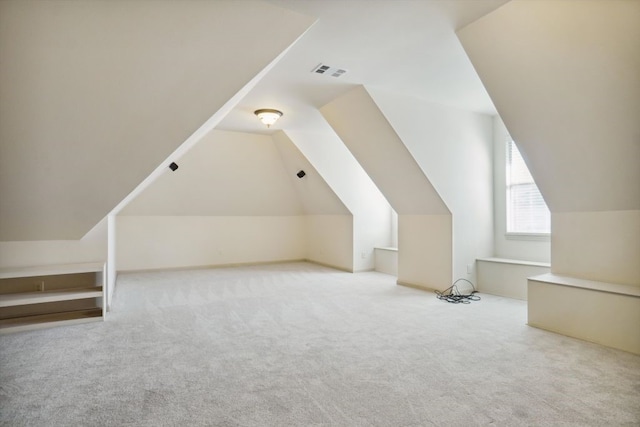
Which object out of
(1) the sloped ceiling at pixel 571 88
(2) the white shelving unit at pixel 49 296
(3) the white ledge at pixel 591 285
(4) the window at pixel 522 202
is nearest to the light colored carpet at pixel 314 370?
(2) the white shelving unit at pixel 49 296

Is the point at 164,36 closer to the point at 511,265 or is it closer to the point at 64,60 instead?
the point at 64,60

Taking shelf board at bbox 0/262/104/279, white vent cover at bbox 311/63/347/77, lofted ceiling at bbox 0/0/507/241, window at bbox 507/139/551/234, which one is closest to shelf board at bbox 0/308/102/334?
shelf board at bbox 0/262/104/279

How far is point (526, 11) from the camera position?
243 cm

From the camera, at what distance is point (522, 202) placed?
4.85 m

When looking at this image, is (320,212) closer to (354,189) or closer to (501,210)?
(354,189)

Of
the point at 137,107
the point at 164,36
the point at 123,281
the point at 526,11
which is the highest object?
the point at 526,11

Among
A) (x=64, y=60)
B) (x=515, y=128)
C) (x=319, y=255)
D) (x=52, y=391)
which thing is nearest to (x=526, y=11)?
(x=515, y=128)

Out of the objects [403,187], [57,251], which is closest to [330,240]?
[403,187]

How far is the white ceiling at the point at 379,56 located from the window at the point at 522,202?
843 mm

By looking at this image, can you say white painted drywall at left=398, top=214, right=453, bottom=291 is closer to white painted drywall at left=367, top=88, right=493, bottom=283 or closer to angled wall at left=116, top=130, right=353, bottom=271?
white painted drywall at left=367, top=88, right=493, bottom=283

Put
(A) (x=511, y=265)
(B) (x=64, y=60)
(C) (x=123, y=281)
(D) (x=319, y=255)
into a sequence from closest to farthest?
(B) (x=64, y=60)
(A) (x=511, y=265)
(C) (x=123, y=281)
(D) (x=319, y=255)

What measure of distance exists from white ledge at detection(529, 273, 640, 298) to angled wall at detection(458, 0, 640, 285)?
0.11 metres

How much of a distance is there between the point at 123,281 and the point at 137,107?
14.0ft

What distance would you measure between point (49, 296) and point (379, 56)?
3987 mm
